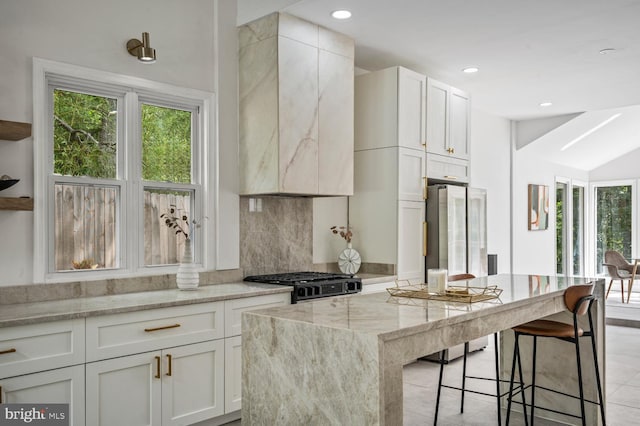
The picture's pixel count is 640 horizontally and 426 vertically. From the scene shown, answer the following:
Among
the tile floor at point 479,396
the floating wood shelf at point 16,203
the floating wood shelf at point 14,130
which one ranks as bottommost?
the tile floor at point 479,396

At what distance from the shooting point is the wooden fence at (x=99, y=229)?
3506mm

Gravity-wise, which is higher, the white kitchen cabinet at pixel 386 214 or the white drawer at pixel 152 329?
the white kitchen cabinet at pixel 386 214

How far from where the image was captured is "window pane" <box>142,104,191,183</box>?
12.9 ft

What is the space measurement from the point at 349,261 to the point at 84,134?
2.49 meters

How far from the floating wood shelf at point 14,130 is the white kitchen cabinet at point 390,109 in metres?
2.99

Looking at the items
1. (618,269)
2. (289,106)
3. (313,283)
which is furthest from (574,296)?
(618,269)

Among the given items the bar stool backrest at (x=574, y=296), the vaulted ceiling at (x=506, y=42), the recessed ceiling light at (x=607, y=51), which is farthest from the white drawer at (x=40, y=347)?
the recessed ceiling light at (x=607, y=51)

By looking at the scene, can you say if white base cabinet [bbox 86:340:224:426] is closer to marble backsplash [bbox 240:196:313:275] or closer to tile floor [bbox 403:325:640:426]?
marble backsplash [bbox 240:196:313:275]

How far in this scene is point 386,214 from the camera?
199 inches

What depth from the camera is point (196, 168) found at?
4.20 metres

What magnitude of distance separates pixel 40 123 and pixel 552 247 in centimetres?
804

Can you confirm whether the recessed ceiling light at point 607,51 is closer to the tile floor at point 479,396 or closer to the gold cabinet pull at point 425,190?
the gold cabinet pull at point 425,190

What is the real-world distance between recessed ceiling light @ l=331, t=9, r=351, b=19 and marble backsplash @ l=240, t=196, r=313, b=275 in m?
1.51

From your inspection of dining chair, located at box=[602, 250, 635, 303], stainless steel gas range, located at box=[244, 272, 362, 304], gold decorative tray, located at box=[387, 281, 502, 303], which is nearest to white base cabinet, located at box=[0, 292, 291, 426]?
stainless steel gas range, located at box=[244, 272, 362, 304]
